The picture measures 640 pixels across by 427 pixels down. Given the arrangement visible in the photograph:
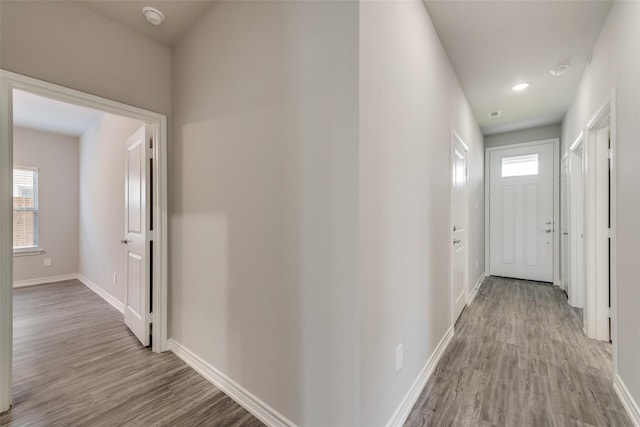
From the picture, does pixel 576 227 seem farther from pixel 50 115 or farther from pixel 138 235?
pixel 50 115

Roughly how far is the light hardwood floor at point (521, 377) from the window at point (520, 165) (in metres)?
2.54

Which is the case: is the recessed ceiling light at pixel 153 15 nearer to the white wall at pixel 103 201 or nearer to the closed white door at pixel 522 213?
the white wall at pixel 103 201

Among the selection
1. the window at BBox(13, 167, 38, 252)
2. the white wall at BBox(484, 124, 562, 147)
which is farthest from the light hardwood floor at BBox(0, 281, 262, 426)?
the white wall at BBox(484, 124, 562, 147)

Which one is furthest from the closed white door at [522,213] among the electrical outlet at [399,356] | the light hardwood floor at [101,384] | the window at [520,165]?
the light hardwood floor at [101,384]

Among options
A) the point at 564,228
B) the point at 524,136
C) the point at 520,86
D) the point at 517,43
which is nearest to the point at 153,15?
the point at 517,43

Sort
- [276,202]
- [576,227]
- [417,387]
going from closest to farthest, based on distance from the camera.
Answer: [276,202] < [417,387] < [576,227]

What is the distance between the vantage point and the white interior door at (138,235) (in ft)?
7.77

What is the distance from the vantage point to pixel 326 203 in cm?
129

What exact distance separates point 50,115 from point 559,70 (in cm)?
661

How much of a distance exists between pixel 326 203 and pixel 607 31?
8.70 ft

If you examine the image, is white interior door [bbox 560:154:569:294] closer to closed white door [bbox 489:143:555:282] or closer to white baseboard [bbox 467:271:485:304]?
closed white door [bbox 489:143:555:282]

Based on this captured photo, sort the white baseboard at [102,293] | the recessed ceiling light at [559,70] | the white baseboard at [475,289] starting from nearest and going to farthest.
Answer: the recessed ceiling light at [559,70] < the white baseboard at [102,293] < the white baseboard at [475,289]

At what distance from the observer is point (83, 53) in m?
1.94

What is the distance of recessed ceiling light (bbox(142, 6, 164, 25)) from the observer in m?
1.96
